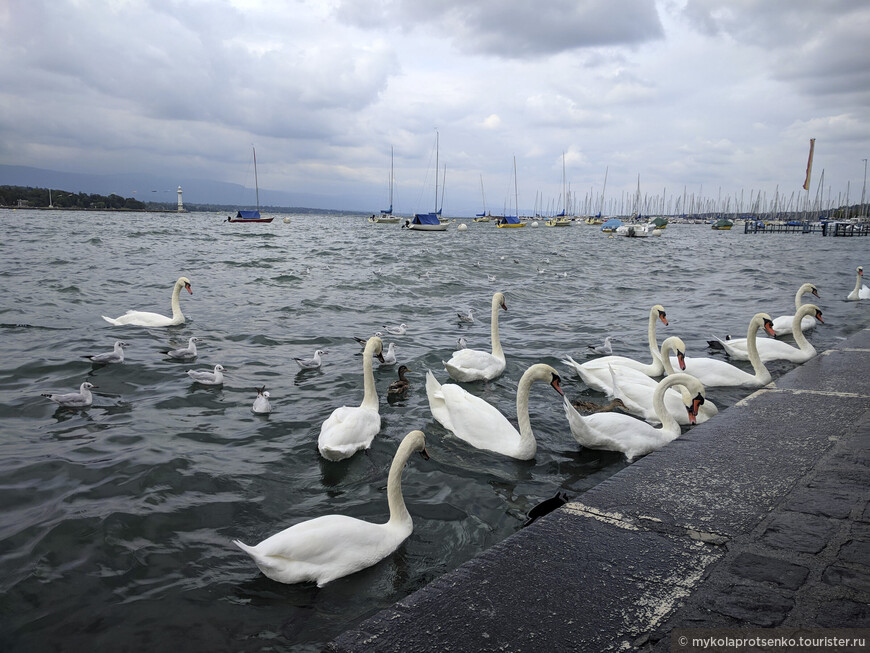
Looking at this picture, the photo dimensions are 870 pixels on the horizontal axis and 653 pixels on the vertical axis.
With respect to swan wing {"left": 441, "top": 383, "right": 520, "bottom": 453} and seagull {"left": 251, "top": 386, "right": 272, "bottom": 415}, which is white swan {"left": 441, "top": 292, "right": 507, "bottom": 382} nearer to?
swan wing {"left": 441, "top": 383, "right": 520, "bottom": 453}

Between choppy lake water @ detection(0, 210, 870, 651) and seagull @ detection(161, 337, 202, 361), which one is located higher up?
seagull @ detection(161, 337, 202, 361)

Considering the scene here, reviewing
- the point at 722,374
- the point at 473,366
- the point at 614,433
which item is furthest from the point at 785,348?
the point at 614,433

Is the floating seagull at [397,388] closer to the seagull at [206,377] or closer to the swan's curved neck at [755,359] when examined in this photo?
the seagull at [206,377]

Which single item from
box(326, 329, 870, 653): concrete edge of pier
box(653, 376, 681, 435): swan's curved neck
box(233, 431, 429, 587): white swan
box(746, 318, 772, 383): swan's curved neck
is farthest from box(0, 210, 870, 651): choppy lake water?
box(326, 329, 870, 653): concrete edge of pier

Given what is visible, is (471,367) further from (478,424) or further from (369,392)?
(478,424)

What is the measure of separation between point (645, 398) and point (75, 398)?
6.84 metres

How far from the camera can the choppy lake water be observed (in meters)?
3.48

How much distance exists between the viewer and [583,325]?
12484 mm

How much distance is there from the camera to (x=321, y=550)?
11.9ft

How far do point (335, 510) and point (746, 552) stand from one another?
124 inches

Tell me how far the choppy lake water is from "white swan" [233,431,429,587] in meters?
0.10

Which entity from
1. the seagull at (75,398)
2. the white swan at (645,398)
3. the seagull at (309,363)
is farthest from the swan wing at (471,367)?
the seagull at (75,398)

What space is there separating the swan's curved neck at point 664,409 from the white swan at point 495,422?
1134 millimetres

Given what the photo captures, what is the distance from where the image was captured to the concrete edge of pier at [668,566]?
2070 mm
